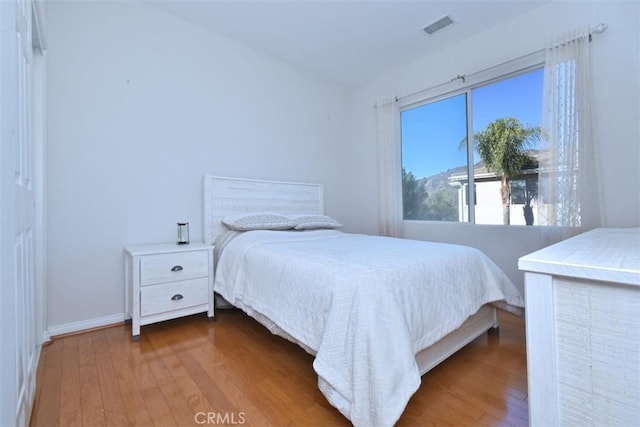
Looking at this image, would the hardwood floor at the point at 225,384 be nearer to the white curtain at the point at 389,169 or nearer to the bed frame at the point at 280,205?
the bed frame at the point at 280,205

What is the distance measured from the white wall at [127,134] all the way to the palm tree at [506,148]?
93.0 inches

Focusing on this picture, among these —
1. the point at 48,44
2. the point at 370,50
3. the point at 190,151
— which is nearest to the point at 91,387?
the point at 190,151

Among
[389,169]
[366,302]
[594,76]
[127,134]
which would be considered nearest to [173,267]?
[127,134]

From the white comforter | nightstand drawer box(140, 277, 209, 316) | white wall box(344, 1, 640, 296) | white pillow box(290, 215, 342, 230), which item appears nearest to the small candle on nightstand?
nightstand drawer box(140, 277, 209, 316)

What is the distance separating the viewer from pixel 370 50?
3.14 metres

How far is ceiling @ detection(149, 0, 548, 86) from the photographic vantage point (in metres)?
2.44

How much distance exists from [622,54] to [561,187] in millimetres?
1037

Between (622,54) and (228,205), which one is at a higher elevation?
(622,54)

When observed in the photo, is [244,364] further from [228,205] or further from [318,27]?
[318,27]

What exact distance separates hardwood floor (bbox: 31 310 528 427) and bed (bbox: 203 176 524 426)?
0.16 meters

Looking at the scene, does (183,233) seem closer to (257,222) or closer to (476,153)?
(257,222)

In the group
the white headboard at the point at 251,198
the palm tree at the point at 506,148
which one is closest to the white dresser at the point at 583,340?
the palm tree at the point at 506,148

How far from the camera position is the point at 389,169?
3471mm

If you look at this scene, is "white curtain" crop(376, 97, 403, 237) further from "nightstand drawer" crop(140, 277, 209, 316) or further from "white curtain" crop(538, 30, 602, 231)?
"nightstand drawer" crop(140, 277, 209, 316)
